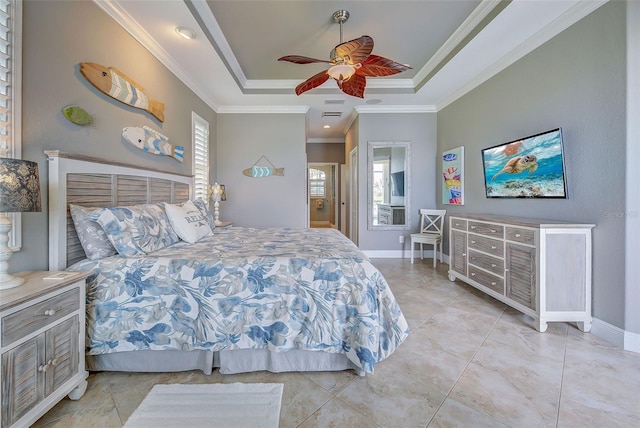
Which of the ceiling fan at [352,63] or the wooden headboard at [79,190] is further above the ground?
the ceiling fan at [352,63]

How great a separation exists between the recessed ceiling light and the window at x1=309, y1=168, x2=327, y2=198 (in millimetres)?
7269

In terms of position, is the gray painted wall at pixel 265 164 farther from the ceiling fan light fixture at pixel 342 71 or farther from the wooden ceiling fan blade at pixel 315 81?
the ceiling fan light fixture at pixel 342 71

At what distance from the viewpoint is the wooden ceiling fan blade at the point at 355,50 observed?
2051 mm

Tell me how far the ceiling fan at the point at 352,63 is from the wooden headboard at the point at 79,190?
5.95 ft

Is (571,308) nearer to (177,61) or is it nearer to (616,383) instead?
(616,383)

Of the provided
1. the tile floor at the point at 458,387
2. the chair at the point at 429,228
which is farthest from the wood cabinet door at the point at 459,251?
the tile floor at the point at 458,387

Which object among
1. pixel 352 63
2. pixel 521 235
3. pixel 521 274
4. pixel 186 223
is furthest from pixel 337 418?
pixel 352 63

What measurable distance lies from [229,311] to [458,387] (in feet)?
4.90

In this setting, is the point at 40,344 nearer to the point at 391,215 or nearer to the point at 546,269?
the point at 546,269

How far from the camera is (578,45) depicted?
2195 millimetres

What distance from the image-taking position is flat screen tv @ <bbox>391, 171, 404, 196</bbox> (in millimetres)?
4715

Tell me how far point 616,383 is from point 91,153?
4.00 metres

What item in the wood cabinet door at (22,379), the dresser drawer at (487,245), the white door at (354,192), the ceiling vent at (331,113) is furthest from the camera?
the white door at (354,192)

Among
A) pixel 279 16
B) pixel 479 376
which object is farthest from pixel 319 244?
pixel 279 16
